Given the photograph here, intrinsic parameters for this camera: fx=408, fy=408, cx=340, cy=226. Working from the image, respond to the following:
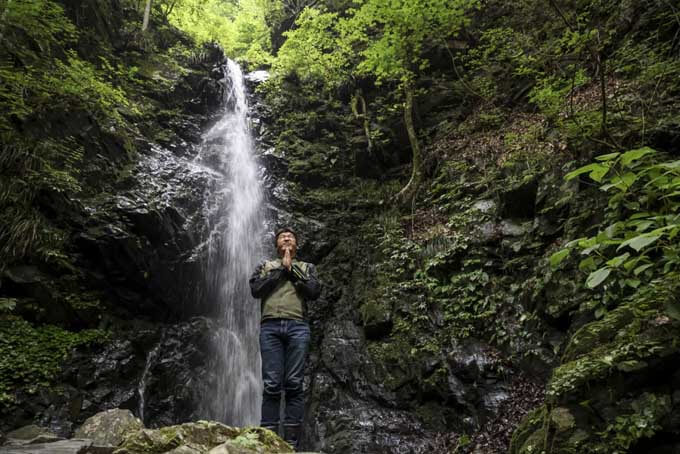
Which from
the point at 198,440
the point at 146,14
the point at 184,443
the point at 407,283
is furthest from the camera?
the point at 146,14

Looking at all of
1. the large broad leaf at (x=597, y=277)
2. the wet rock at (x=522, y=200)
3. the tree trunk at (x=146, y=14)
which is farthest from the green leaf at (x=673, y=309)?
the tree trunk at (x=146, y=14)

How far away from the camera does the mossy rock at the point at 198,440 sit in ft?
8.35

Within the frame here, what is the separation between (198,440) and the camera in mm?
2840

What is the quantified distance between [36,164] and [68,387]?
3777mm

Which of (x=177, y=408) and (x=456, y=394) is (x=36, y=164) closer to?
(x=177, y=408)

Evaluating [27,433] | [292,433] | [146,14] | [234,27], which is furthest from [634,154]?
[234,27]

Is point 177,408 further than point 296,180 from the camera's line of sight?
No

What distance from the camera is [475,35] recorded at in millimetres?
11281

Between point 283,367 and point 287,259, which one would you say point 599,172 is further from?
point 283,367

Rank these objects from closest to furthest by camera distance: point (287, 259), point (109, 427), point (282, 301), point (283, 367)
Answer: point (283, 367) → point (282, 301) → point (287, 259) → point (109, 427)

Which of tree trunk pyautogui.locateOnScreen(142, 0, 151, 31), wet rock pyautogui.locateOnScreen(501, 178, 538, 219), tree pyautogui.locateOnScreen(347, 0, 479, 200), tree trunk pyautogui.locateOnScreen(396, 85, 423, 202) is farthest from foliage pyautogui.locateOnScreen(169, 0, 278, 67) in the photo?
wet rock pyautogui.locateOnScreen(501, 178, 538, 219)

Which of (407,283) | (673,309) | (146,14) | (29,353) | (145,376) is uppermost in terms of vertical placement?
(146,14)

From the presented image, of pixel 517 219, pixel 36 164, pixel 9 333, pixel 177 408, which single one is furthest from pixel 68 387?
pixel 517 219

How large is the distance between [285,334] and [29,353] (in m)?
4.69
